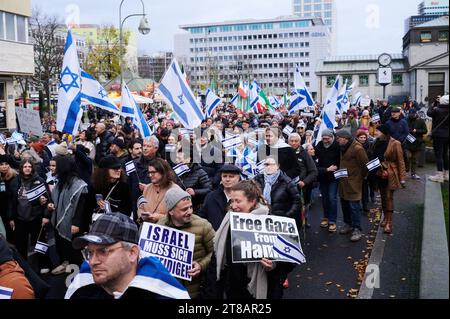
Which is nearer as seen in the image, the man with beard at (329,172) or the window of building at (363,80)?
the man with beard at (329,172)

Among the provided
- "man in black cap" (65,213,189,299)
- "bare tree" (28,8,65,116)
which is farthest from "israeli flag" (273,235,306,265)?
"bare tree" (28,8,65,116)

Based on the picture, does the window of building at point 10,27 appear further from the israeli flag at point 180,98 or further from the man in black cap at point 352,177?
the man in black cap at point 352,177

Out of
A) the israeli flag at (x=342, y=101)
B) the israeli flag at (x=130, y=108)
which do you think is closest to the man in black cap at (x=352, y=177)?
the israeli flag at (x=130, y=108)

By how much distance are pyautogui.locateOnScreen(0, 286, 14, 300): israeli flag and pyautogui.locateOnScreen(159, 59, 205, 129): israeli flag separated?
6755mm

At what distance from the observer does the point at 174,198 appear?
169 inches

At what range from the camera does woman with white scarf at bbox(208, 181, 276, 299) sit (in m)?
4.18

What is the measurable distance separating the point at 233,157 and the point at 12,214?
13.4 feet

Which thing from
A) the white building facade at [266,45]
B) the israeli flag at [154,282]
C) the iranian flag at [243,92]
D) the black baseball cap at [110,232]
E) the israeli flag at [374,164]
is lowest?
the israeli flag at [374,164]

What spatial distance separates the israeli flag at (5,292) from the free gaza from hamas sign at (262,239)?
5.48 ft

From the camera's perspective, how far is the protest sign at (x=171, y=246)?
399 centimetres

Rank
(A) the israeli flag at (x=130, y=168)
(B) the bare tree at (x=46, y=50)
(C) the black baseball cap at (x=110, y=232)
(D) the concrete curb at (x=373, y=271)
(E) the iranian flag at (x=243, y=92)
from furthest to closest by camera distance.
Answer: (B) the bare tree at (x=46, y=50) < (E) the iranian flag at (x=243, y=92) < (A) the israeli flag at (x=130, y=168) < (D) the concrete curb at (x=373, y=271) < (C) the black baseball cap at (x=110, y=232)

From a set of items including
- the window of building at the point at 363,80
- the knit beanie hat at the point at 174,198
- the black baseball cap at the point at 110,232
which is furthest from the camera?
the window of building at the point at 363,80

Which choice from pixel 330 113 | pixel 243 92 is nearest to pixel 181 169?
pixel 330 113

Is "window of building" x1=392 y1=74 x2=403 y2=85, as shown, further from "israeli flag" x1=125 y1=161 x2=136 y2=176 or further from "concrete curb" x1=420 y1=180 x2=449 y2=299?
"israeli flag" x1=125 y1=161 x2=136 y2=176
